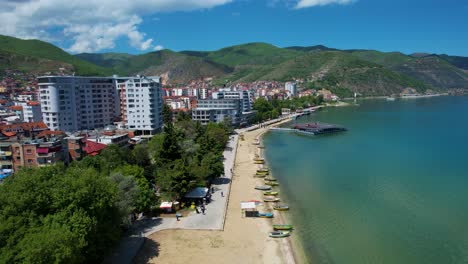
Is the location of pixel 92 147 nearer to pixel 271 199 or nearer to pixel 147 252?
pixel 271 199

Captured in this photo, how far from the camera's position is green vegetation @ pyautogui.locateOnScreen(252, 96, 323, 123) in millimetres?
100675

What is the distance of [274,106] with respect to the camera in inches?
4926

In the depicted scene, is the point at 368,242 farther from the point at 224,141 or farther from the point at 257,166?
the point at 224,141

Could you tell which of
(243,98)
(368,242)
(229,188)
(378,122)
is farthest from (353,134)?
(368,242)

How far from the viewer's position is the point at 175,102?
3878 inches

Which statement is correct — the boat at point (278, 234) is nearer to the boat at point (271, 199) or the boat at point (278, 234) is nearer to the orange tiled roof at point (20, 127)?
the boat at point (271, 199)

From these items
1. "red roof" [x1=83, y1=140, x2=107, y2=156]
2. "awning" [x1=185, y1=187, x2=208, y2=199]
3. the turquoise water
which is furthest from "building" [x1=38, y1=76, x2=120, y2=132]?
"awning" [x1=185, y1=187, x2=208, y2=199]

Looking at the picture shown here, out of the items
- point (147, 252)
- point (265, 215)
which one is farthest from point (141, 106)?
point (147, 252)

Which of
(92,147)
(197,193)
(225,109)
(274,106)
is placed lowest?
(197,193)

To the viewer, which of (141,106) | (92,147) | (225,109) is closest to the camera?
(92,147)

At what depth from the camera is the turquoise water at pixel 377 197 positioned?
2375 cm

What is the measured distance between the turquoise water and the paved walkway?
6147 mm

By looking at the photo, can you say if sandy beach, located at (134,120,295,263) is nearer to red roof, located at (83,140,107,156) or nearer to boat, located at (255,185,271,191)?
boat, located at (255,185,271,191)

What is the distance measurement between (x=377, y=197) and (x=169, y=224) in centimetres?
2099
